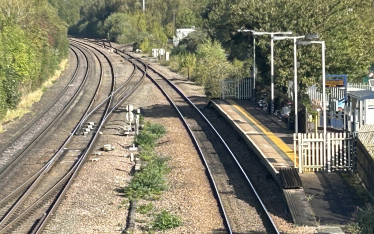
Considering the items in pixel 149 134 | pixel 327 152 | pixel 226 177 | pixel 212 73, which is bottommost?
pixel 226 177

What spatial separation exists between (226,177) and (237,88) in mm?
15313

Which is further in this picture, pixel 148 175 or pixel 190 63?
pixel 190 63

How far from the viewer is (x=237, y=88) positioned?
108 ft

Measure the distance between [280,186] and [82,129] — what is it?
39.8ft

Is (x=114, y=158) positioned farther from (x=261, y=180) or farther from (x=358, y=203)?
(x=358, y=203)

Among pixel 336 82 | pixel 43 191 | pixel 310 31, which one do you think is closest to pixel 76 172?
pixel 43 191

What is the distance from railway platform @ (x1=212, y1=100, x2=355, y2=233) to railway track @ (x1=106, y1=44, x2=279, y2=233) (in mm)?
713

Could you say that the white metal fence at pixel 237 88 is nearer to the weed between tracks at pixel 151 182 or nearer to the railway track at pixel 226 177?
the railway track at pixel 226 177

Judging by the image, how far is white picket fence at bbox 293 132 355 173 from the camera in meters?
16.8

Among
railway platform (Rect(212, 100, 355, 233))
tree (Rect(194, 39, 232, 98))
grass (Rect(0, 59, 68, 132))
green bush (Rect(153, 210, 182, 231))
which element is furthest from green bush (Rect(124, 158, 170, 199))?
tree (Rect(194, 39, 232, 98))

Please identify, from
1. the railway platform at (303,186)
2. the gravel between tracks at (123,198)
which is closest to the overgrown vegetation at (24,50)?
the gravel between tracks at (123,198)

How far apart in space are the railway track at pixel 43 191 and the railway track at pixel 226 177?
404 centimetres

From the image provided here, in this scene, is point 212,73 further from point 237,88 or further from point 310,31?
point 310,31

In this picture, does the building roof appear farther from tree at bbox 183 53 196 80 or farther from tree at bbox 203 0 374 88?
tree at bbox 183 53 196 80
